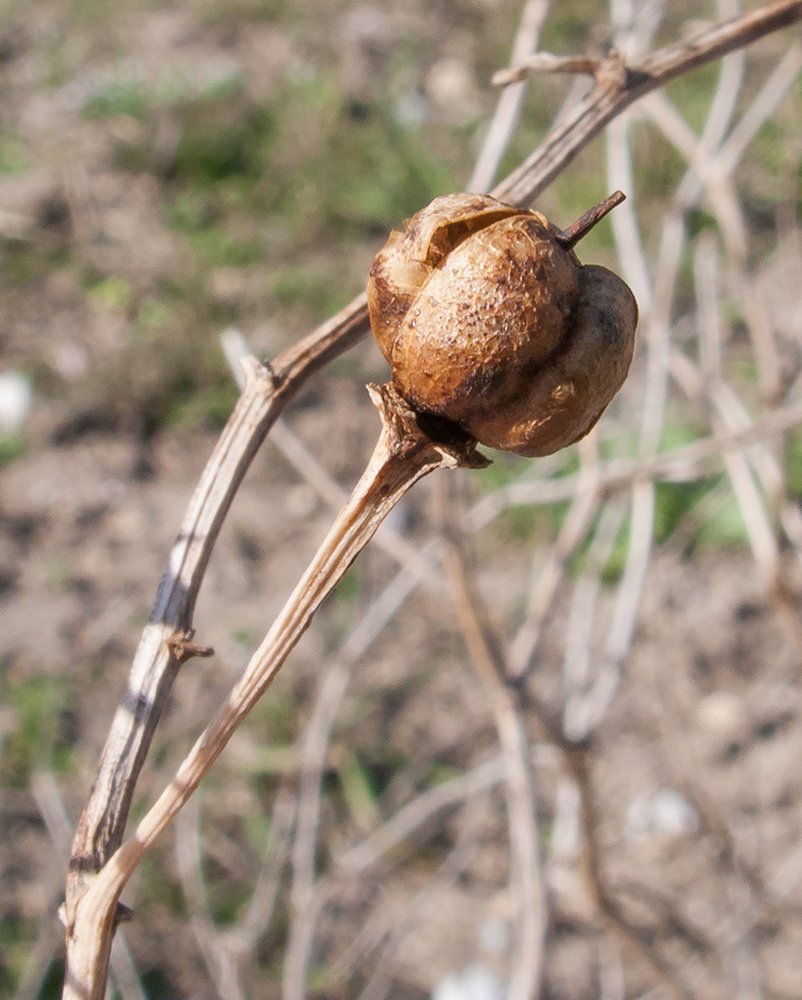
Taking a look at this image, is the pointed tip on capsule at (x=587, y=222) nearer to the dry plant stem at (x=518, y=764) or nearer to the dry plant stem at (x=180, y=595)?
the dry plant stem at (x=180, y=595)

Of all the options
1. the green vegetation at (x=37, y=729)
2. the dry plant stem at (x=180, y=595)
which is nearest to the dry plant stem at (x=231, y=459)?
the dry plant stem at (x=180, y=595)

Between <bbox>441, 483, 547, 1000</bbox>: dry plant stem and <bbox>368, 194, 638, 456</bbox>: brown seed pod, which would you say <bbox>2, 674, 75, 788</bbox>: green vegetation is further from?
<bbox>368, 194, 638, 456</bbox>: brown seed pod

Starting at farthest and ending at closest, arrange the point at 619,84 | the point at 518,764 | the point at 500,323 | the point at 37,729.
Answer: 1. the point at 37,729
2. the point at 518,764
3. the point at 619,84
4. the point at 500,323

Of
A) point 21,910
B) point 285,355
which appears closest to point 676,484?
point 21,910

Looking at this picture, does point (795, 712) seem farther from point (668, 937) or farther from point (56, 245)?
point (56, 245)

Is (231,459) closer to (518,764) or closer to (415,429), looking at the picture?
(415,429)

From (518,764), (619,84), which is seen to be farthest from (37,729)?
(619,84)
